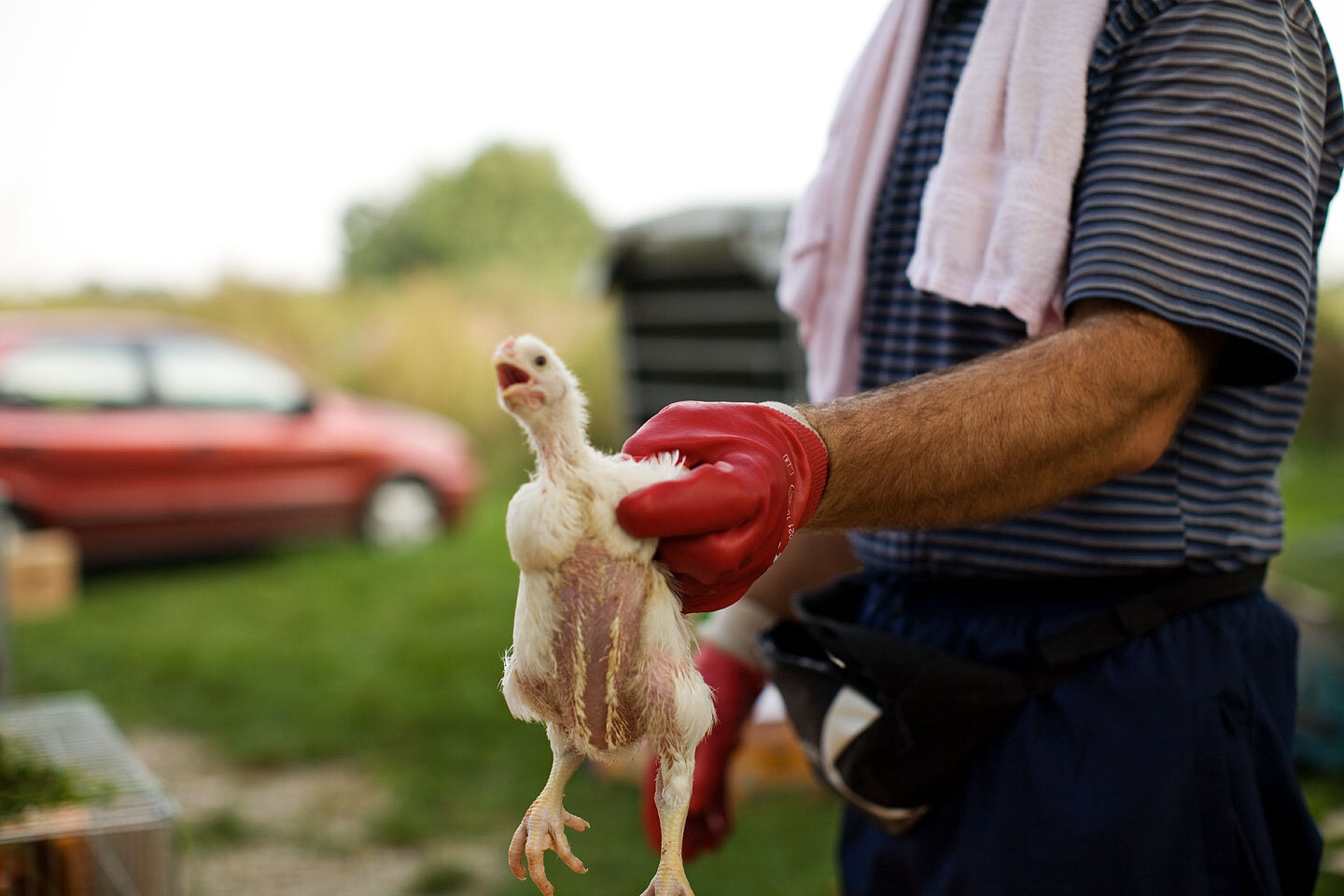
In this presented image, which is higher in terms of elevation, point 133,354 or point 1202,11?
point 1202,11

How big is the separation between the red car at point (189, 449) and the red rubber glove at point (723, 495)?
8559 mm

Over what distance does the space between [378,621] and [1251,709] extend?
269 inches

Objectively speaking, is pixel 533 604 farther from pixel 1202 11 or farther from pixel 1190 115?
pixel 1202 11

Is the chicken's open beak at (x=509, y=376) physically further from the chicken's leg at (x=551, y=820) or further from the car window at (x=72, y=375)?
the car window at (x=72, y=375)

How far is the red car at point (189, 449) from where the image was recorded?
332 inches

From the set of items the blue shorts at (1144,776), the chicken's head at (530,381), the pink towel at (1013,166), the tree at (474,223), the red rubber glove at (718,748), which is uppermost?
the pink towel at (1013,166)

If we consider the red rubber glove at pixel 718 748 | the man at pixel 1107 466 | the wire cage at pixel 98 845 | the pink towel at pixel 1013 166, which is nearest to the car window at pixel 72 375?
the wire cage at pixel 98 845

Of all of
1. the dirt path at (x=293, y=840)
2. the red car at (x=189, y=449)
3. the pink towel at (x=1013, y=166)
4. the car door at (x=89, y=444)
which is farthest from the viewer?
the red car at (x=189, y=449)

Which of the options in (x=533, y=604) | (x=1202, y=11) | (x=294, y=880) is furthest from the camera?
(x=294, y=880)

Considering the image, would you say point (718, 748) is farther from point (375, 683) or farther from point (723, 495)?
point (375, 683)

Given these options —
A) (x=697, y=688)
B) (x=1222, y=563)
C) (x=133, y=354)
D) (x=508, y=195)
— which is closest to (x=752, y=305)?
(x=133, y=354)

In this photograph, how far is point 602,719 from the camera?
3.77ft

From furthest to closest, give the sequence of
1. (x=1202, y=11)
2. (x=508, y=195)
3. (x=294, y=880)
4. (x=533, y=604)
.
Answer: (x=508, y=195), (x=294, y=880), (x=1202, y=11), (x=533, y=604)

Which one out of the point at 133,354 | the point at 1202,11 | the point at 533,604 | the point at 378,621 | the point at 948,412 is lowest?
the point at 378,621
